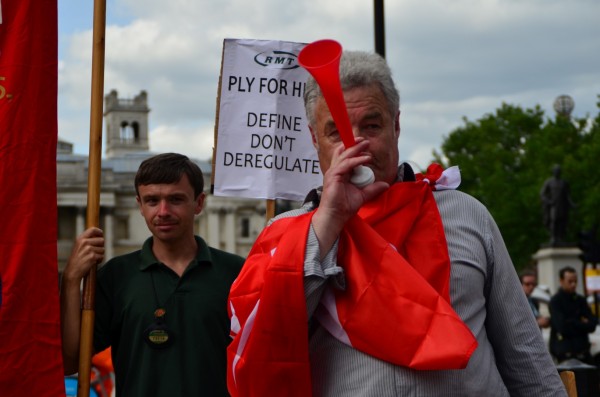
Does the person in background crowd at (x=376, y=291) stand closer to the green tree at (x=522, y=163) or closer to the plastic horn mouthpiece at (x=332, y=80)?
the plastic horn mouthpiece at (x=332, y=80)

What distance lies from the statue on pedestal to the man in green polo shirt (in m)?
32.2

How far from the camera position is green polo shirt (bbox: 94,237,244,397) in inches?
170

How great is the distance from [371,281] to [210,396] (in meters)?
1.55

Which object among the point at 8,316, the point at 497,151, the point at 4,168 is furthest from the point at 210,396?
the point at 497,151

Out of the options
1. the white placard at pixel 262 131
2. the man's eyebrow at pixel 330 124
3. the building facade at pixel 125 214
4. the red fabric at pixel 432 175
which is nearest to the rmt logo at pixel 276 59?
the white placard at pixel 262 131

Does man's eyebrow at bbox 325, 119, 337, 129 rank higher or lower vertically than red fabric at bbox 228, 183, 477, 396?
higher

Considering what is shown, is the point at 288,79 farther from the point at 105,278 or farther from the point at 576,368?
the point at 576,368

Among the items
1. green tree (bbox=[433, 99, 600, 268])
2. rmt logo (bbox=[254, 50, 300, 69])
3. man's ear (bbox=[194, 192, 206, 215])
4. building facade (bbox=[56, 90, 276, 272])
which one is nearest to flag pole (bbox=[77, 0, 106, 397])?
man's ear (bbox=[194, 192, 206, 215])

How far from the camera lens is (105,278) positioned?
4523 mm

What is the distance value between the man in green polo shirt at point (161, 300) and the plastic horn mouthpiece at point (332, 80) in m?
1.55

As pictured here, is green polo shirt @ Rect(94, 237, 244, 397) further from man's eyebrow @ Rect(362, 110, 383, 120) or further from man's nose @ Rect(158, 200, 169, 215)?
man's eyebrow @ Rect(362, 110, 383, 120)

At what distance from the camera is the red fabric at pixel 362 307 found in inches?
114

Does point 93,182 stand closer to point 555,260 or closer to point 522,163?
point 555,260

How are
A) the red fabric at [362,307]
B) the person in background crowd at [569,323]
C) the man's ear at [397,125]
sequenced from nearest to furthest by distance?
the red fabric at [362,307] → the man's ear at [397,125] → the person in background crowd at [569,323]
